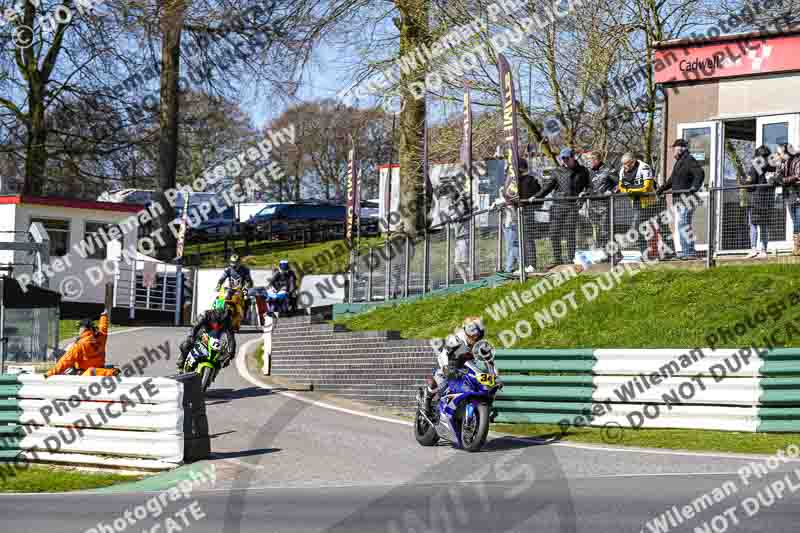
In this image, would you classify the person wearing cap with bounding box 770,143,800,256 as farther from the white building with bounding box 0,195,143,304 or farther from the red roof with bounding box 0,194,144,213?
the red roof with bounding box 0,194,144,213

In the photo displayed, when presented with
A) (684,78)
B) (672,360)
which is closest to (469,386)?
(672,360)

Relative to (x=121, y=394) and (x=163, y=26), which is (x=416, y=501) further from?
(x=163, y=26)

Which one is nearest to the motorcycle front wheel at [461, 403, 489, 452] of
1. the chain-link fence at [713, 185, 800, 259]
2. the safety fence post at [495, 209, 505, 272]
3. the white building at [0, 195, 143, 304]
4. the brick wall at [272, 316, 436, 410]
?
the brick wall at [272, 316, 436, 410]

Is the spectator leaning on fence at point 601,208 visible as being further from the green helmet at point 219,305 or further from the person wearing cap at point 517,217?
the green helmet at point 219,305

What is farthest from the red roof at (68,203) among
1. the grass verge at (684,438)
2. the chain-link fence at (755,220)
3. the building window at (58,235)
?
the grass verge at (684,438)

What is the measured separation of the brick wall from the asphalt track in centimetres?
159

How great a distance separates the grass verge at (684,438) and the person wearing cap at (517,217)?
5.30 m

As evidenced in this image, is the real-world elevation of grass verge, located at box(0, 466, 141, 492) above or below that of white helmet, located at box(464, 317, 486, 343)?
below

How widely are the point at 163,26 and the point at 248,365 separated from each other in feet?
50.5

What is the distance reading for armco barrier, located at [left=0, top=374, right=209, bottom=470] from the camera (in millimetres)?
13844

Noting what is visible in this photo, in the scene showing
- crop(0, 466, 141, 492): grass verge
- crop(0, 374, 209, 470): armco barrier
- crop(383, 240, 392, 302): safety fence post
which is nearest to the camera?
crop(0, 466, 141, 492): grass verge

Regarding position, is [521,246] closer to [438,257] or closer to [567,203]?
[567,203]

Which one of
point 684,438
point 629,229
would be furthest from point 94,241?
point 684,438

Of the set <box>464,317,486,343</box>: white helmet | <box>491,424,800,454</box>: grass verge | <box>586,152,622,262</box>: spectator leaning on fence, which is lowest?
<box>491,424,800,454</box>: grass verge
